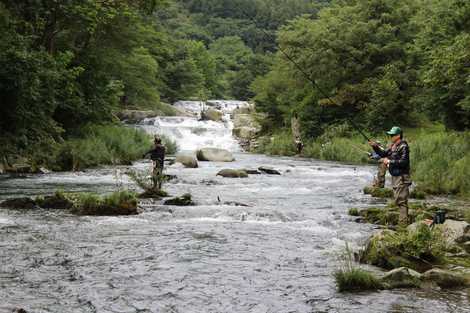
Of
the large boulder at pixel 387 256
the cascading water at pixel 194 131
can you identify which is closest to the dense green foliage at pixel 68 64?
the large boulder at pixel 387 256

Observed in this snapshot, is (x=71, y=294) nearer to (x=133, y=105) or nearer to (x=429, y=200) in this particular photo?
(x=429, y=200)

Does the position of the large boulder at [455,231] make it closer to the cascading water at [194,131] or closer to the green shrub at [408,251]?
the green shrub at [408,251]

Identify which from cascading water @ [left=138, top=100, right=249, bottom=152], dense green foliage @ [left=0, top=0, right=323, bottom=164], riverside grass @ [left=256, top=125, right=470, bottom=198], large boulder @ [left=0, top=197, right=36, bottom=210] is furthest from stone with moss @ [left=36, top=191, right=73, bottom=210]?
cascading water @ [left=138, top=100, right=249, bottom=152]

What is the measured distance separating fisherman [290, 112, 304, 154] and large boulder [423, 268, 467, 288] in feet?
98.3

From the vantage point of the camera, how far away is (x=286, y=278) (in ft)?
24.5

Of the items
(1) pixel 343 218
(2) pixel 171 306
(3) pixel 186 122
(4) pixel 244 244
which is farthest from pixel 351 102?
(2) pixel 171 306

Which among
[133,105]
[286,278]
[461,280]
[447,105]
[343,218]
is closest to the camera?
[461,280]

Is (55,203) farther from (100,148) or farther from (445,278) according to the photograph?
(100,148)

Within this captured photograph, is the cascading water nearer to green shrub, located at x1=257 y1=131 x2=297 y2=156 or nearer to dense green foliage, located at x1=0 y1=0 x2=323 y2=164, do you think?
green shrub, located at x1=257 y1=131 x2=297 y2=156

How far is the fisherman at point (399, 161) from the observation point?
10266 mm

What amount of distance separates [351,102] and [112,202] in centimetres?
2756

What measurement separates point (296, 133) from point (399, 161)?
2871cm

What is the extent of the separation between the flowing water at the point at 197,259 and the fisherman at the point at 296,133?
2146cm

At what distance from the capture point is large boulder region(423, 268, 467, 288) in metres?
6.96
